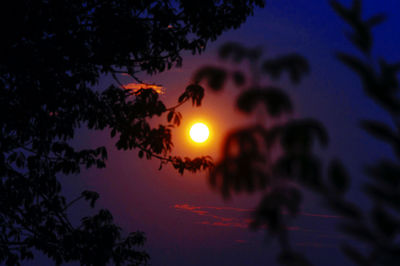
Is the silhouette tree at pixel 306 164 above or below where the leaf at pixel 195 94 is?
below

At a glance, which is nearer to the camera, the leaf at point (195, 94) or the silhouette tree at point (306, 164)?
the silhouette tree at point (306, 164)

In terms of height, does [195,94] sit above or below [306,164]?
above

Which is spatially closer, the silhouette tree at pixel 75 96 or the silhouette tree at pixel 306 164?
the silhouette tree at pixel 306 164

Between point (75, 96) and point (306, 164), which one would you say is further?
point (75, 96)

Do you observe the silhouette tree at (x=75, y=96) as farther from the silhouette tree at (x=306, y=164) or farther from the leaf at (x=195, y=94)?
the silhouette tree at (x=306, y=164)

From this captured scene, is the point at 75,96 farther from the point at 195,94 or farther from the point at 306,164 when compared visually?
the point at 306,164

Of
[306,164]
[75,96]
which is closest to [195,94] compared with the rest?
[75,96]

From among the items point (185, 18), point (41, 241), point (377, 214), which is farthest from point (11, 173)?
point (377, 214)

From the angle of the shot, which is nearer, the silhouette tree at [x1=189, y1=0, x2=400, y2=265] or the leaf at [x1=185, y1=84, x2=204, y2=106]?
the silhouette tree at [x1=189, y1=0, x2=400, y2=265]

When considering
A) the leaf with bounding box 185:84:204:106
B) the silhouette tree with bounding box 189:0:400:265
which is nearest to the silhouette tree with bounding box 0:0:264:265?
the leaf with bounding box 185:84:204:106

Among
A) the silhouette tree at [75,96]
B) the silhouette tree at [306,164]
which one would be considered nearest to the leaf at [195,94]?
the silhouette tree at [75,96]

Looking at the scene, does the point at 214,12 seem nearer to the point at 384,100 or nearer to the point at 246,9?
the point at 246,9

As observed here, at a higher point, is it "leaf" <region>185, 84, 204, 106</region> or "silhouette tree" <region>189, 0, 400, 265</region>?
"leaf" <region>185, 84, 204, 106</region>

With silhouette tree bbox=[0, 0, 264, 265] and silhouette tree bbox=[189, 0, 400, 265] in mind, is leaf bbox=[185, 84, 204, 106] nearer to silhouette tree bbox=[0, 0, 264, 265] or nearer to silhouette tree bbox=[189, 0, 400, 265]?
silhouette tree bbox=[0, 0, 264, 265]
